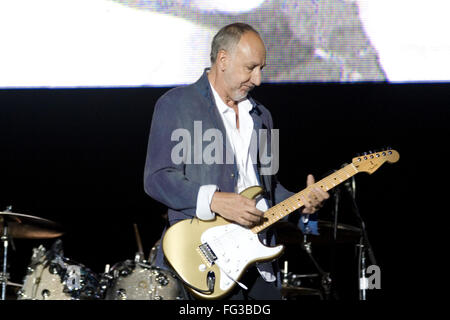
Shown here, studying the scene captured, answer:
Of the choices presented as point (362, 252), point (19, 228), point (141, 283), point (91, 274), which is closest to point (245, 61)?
point (141, 283)

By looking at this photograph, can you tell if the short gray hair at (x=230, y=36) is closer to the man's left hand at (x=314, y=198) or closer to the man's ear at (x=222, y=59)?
the man's ear at (x=222, y=59)

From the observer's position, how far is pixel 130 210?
5855 mm

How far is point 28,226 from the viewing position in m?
4.48

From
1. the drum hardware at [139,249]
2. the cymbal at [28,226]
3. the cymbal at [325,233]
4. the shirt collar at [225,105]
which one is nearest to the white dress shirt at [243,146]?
the shirt collar at [225,105]

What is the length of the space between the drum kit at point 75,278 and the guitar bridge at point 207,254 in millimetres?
1150

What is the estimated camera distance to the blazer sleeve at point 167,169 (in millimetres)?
2785

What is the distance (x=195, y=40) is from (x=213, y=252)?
268 centimetres

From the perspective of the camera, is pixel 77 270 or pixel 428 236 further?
pixel 428 236

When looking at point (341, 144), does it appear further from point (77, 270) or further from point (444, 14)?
point (77, 270)

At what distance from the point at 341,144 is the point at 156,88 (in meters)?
1.58
